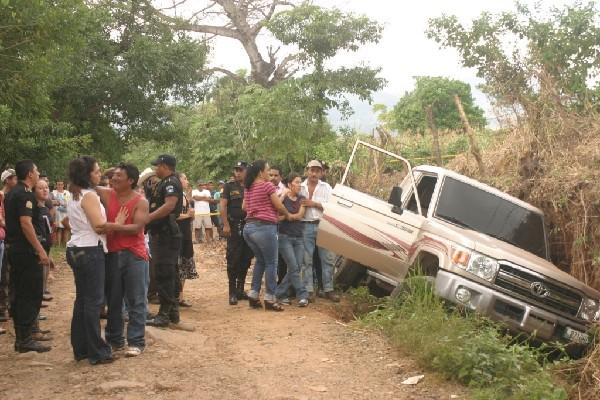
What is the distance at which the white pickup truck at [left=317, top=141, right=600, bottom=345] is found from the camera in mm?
6715

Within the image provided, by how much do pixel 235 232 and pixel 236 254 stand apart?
29 cm

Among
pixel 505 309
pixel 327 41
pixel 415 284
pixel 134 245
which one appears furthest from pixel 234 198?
pixel 327 41

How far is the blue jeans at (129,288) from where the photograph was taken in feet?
19.7

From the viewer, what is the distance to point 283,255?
8805mm

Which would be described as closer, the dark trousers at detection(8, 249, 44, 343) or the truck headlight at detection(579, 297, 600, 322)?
the dark trousers at detection(8, 249, 44, 343)

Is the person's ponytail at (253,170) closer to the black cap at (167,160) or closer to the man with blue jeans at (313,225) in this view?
the man with blue jeans at (313,225)

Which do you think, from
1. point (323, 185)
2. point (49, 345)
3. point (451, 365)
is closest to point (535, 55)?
point (323, 185)

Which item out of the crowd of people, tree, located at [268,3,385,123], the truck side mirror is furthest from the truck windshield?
tree, located at [268,3,385,123]

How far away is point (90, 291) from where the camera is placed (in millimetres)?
5676

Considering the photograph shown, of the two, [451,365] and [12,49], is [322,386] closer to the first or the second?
[451,365]

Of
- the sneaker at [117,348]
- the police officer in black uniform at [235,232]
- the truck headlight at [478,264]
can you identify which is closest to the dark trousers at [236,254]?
the police officer in black uniform at [235,232]

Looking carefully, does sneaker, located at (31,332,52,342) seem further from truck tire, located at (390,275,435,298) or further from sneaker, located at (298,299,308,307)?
truck tire, located at (390,275,435,298)

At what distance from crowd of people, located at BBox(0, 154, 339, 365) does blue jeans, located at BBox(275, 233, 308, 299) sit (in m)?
0.01

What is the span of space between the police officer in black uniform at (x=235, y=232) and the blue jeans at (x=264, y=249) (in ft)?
1.82
